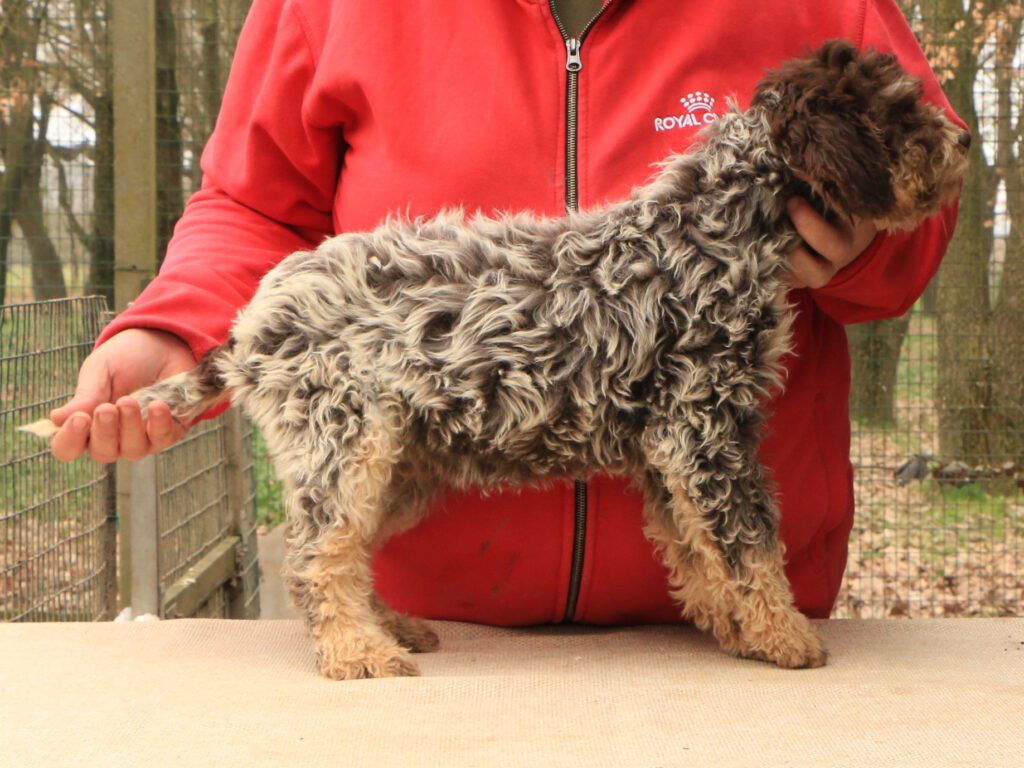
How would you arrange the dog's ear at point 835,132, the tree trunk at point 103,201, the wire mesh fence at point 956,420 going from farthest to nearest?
the tree trunk at point 103,201 < the wire mesh fence at point 956,420 < the dog's ear at point 835,132

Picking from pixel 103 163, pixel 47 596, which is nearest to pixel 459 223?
pixel 47 596

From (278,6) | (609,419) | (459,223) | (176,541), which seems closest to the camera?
(609,419)

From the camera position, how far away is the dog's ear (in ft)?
9.58

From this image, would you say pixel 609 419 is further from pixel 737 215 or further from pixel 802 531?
pixel 802 531

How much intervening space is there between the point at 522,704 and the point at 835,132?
1.60 metres

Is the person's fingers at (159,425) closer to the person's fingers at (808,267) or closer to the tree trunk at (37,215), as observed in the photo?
the person's fingers at (808,267)

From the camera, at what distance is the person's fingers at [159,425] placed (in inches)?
123

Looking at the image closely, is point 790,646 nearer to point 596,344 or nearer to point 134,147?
point 596,344

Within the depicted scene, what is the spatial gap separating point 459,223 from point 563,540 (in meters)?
1.00

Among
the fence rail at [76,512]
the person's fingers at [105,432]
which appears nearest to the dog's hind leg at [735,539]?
the person's fingers at [105,432]

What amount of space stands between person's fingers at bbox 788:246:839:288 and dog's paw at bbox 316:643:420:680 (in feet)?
4.83

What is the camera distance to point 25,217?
8961 millimetres

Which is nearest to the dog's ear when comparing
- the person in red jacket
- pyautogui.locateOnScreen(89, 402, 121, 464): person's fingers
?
the person in red jacket

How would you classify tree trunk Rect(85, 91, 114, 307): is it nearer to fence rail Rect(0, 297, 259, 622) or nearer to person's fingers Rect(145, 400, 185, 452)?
fence rail Rect(0, 297, 259, 622)
